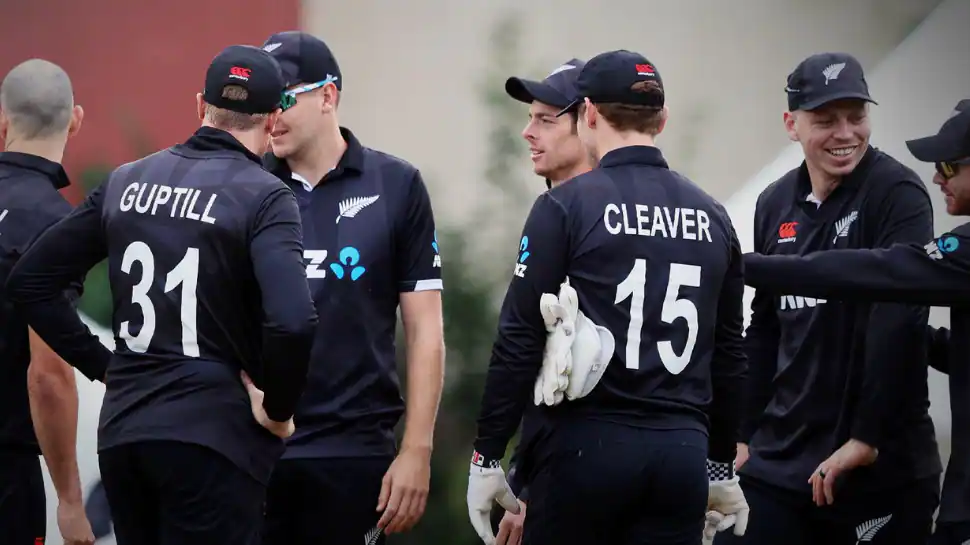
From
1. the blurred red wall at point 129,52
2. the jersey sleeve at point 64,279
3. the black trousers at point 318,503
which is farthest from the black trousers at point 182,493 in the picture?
the blurred red wall at point 129,52

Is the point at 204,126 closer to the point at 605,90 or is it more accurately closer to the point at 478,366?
the point at 605,90

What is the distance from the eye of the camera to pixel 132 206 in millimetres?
3027

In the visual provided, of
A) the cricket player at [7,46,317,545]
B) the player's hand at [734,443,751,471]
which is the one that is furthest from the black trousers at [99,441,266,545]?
the player's hand at [734,443,751,471]

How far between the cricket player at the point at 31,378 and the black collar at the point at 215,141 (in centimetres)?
90

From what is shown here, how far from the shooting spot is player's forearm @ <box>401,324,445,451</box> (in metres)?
3.50

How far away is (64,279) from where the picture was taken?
328 cm

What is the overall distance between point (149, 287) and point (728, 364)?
153 centimetres

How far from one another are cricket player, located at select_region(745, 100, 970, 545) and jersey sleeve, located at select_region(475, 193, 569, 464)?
0.78m

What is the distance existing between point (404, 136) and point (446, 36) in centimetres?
51

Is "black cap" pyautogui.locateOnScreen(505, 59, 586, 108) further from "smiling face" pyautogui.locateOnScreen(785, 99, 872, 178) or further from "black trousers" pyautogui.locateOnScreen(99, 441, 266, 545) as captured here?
"black trousers" pyautogui.locateOnScreen(99, 441, 266, 545)

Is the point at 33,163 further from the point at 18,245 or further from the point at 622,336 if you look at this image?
the point at 622,336

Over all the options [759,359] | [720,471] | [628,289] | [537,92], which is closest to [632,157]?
[628,289]

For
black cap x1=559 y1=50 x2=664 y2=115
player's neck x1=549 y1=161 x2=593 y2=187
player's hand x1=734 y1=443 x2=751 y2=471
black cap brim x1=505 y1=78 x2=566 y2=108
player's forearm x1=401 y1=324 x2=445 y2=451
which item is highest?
black cap x1=559 y1=50 x2=664 y2=115

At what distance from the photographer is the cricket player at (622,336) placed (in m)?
3.11
